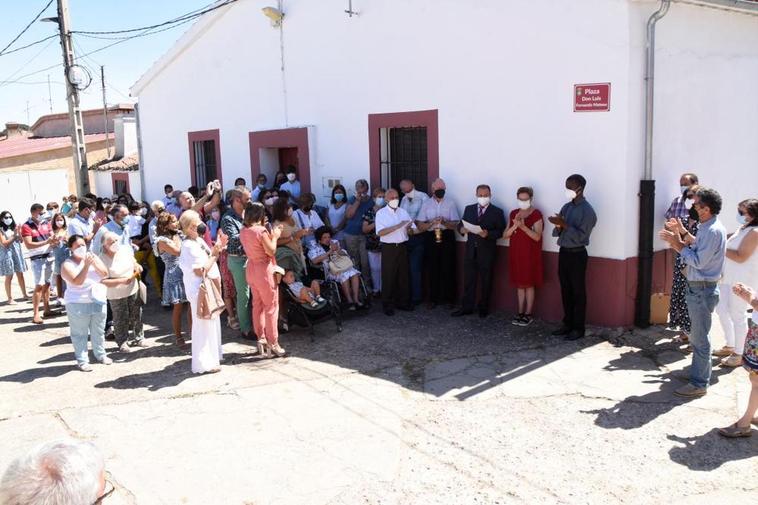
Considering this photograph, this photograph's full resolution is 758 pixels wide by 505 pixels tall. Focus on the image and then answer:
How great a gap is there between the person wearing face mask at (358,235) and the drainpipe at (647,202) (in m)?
3.76

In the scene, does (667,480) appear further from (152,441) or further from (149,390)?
(149,390)

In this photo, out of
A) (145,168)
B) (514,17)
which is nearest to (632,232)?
(514,17)

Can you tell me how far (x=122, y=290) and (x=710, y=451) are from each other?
6171 millimetres

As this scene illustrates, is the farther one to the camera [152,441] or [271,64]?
[271,64]

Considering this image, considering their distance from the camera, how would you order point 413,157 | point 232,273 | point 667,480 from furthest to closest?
point 413,157
point 232,273
point 667,480

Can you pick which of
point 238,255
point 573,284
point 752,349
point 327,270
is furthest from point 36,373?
point 752,349

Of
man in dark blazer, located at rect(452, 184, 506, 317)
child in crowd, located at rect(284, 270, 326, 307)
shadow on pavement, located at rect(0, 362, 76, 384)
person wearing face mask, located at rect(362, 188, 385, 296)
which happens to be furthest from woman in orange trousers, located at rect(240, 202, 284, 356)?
man in dark blazer, located at rect(452, 184, 506, 317)

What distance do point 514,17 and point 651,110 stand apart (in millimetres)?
2050

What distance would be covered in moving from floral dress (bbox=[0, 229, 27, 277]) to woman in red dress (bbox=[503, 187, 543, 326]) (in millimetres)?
7477

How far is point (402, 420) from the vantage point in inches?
228

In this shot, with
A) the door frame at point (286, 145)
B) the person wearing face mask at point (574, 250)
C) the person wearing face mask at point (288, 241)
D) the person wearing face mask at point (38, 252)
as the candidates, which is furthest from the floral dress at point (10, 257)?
the person wearing face mask at point (574, 250)

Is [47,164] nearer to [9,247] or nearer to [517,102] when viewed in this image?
[9,247]

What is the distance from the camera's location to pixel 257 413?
6043mm

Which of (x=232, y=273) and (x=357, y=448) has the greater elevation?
(x=232, y=273)
